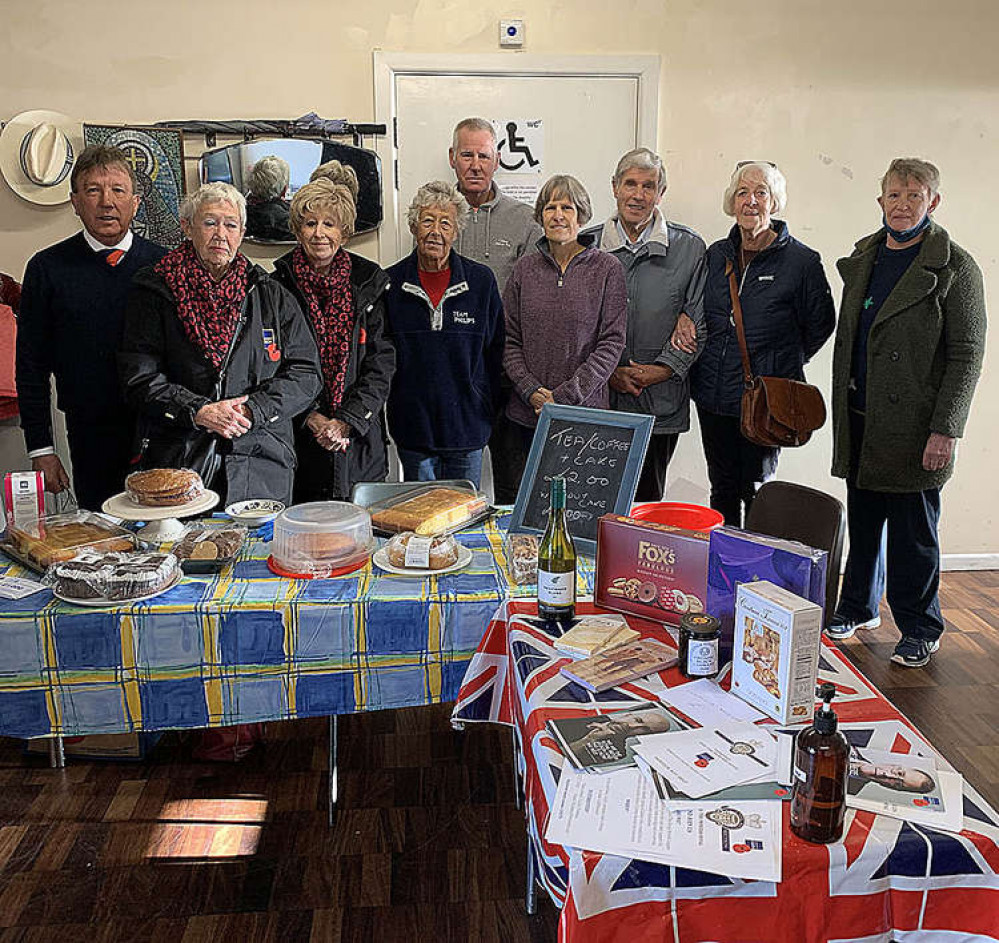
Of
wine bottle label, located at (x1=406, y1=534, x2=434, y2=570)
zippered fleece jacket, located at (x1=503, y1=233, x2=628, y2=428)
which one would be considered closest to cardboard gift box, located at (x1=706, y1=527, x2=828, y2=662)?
wine bottle label, located at (x1=406, y1=534, x2=434, y2=570)

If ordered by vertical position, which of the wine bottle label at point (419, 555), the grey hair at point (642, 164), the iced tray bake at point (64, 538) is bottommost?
the wine bottle label at point (419, 555)

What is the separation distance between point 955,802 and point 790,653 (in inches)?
10.6

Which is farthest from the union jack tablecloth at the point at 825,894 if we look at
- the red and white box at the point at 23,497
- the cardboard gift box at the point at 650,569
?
the red and white box at the point at 23,497

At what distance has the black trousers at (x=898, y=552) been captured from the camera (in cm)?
321

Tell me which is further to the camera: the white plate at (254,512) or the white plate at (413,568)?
the white plate at (254,512)

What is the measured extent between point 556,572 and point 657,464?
185 centimetres

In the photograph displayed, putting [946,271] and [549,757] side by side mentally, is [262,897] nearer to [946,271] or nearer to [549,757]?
[549,757]

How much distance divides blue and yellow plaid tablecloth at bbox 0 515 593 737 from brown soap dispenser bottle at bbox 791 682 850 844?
848 millimetres

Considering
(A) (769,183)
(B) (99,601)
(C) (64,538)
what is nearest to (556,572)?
(B) (99,601)

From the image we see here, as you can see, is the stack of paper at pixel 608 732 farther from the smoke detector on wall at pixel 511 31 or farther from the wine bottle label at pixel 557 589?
the smoke detector on wall at pixel 511 31

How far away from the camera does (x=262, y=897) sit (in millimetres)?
2062

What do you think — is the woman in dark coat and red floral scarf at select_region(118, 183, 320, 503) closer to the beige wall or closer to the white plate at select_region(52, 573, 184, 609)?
the white plate at select_region(52, 573, 184, 609)

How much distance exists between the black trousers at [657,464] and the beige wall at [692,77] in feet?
2.07

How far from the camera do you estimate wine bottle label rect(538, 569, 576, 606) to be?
1.75m
